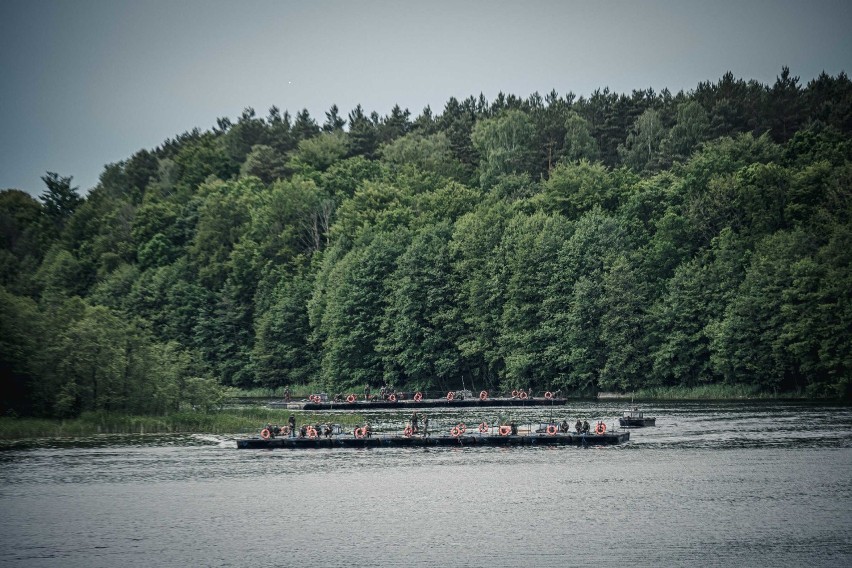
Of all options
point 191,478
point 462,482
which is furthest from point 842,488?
point 191,478

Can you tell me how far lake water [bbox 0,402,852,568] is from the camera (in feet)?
177

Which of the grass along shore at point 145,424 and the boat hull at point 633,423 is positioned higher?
the grass along shore at point 145,424

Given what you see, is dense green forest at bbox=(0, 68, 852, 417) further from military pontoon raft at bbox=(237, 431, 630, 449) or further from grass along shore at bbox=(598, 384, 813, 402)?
military pontoon raft at bbox=(237, 431, 630, 449)

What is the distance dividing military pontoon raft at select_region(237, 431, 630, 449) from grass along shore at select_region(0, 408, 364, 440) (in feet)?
33.4

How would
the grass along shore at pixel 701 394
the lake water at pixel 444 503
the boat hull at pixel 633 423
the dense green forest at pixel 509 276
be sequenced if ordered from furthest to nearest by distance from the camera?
the grass along shore at pixel 701 394, the dense green forest at pixel 509 276, the boat hull at pixel 633 423, the lake water at pixel 444 503

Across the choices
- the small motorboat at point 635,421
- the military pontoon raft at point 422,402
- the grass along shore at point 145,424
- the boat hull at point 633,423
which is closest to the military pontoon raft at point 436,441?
the boat hull at point 633,423

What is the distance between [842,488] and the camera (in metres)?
64.4

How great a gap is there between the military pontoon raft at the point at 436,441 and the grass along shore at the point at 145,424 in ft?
33.4

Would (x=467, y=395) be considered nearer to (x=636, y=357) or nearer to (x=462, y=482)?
(x=636, y=357)

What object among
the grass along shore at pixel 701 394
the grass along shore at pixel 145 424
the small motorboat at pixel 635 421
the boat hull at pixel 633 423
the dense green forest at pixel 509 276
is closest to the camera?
the grass along shore at pixel 145 424

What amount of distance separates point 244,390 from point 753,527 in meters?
113

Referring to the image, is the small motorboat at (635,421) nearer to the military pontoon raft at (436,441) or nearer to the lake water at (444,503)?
the lake water at (444,503)

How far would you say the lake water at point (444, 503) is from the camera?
54.0 m

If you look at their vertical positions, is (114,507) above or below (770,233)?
below
